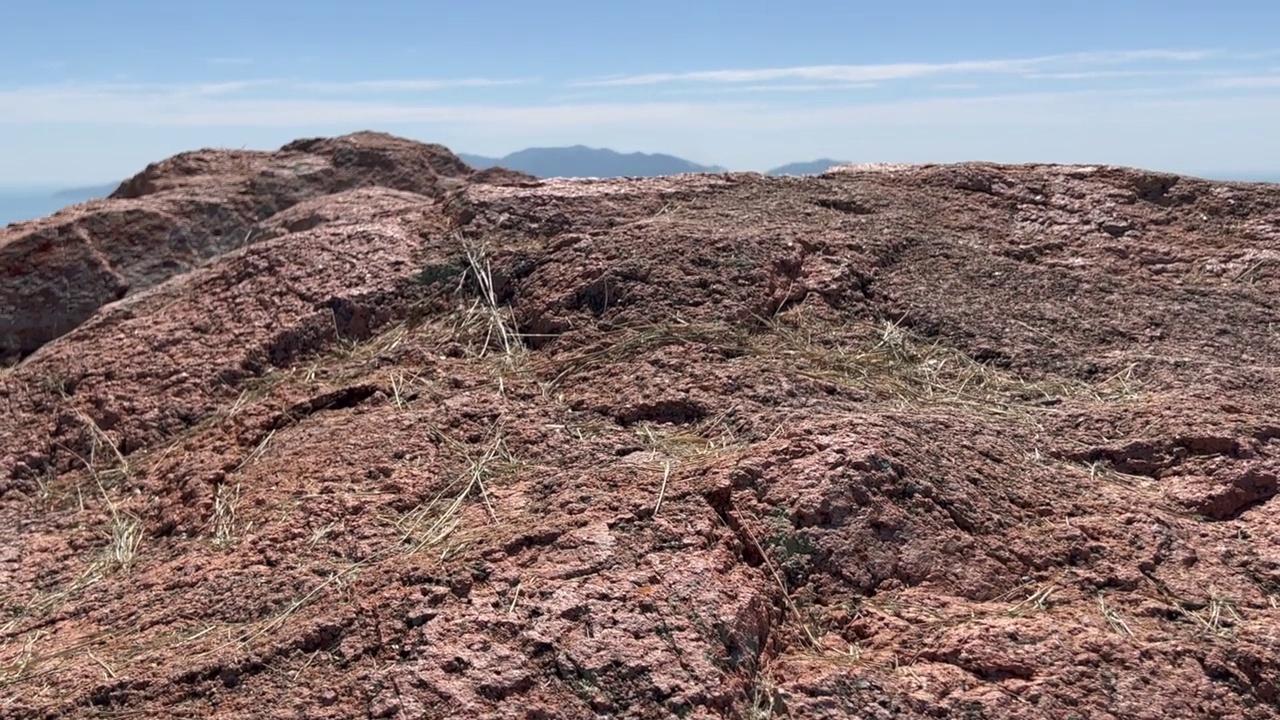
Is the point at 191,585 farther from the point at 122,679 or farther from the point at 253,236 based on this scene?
the point at 253,236

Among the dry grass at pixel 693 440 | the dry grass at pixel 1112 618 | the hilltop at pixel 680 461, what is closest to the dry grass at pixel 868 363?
the hilltop at pixel 680 461

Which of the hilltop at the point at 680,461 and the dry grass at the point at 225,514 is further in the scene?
the dry grass at the point at 225,514

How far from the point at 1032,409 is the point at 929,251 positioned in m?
1.16

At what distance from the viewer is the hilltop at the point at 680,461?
2.58 metres

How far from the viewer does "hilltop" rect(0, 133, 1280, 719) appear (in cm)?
258

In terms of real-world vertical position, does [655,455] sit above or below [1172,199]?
below

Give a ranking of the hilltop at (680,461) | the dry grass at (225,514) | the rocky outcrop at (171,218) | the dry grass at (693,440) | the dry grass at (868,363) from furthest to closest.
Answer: the rocky outcrop at (171,218) < the dry grass at (868,363) < the dry grass at (225,514) < the dry grass at (693,440) < the hilltop at (680,461)

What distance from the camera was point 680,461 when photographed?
318 centimetres

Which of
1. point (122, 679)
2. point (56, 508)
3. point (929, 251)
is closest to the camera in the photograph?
point (122, 679)

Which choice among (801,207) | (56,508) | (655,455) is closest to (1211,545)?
(655,455)

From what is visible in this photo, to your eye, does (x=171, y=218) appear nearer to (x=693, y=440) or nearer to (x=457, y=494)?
(x=457, y=494)

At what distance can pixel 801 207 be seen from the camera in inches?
197

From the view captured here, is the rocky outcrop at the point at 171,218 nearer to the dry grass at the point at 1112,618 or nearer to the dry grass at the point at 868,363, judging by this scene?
the dry grass at the point at 868,363

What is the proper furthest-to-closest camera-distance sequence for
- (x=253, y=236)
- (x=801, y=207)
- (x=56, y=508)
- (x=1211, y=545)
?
(x=253, y=236)
(x=801, y=207)
(x=56, y=508)
(x=1211, y=545)
